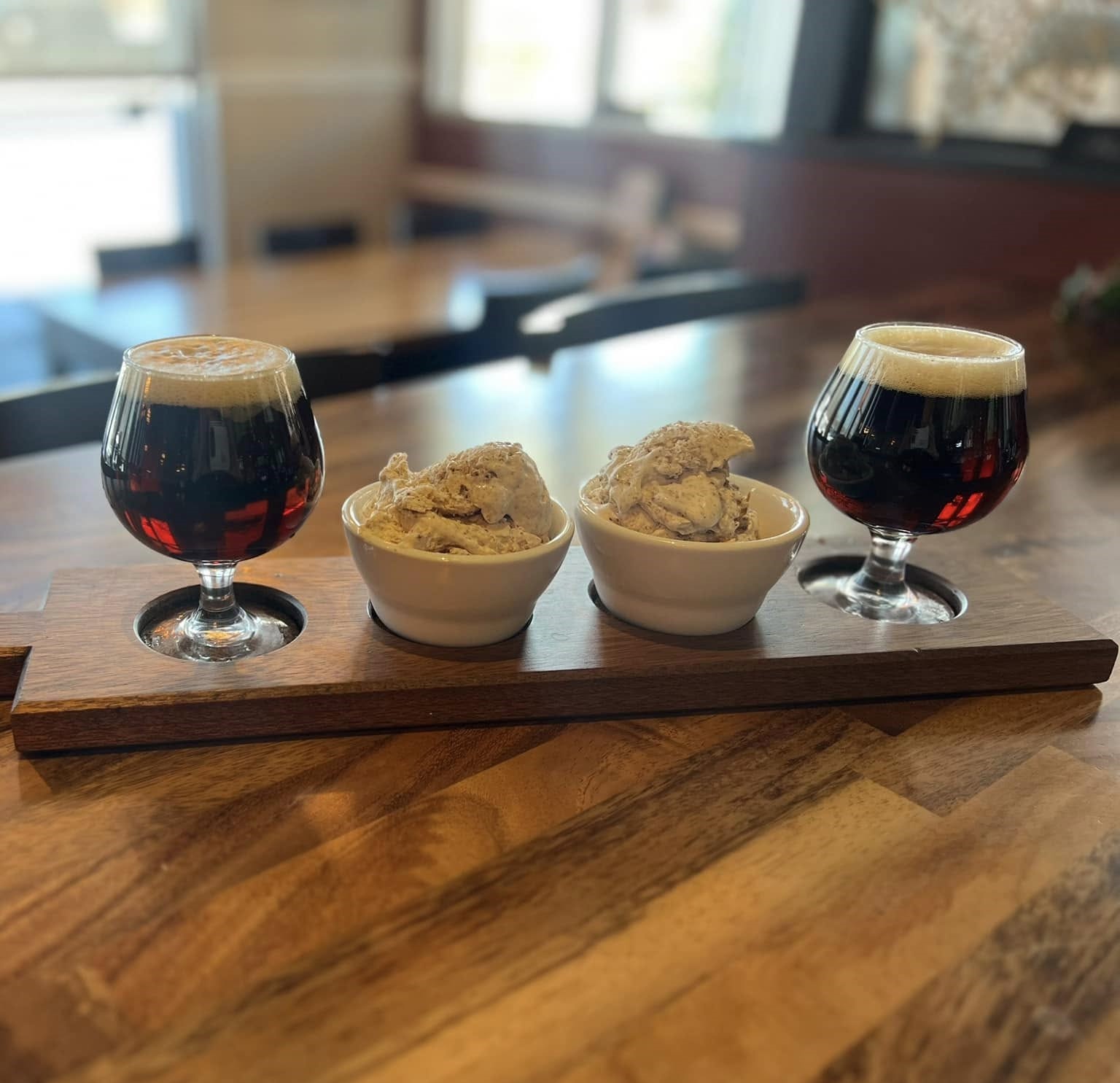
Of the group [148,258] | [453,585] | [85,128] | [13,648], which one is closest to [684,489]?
[453,585]

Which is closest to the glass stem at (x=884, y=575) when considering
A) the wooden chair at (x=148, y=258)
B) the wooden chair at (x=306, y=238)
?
the wooden chair at (x=148, y=258)

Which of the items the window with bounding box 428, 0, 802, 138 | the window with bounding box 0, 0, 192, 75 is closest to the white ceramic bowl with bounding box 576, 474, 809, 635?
the window with bounding box 428, 0, 802, 138

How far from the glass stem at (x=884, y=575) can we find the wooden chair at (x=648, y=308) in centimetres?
81

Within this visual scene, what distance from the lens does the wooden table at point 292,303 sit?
235 centimetres

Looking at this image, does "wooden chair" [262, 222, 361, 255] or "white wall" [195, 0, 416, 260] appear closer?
"wooden chair" [262, 222, 361, 255]

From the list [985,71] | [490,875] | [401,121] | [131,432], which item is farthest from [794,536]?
[401,121]

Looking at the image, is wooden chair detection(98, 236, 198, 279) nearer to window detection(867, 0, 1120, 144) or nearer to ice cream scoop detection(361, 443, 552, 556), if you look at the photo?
window detection(867, 0, 1120, 144)

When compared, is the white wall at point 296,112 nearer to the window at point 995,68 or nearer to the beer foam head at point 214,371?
the window at point 995,68

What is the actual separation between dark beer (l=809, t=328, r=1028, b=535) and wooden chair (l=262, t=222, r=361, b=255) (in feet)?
9.06

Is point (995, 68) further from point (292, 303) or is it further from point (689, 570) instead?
point (689, 570)

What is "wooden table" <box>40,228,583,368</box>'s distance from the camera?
2.35 meters

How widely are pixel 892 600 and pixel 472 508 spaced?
0.34m

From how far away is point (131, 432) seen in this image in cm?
63

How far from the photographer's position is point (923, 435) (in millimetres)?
738
